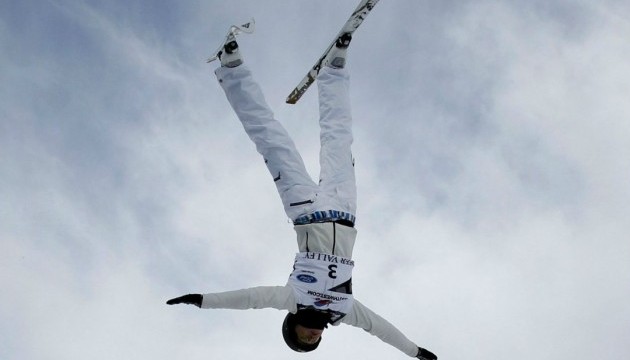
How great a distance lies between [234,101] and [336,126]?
6.17 feet

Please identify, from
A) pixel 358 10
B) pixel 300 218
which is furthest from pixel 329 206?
pixel 358 10

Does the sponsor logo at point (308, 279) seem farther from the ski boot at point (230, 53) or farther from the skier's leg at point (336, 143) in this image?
the ski boot at point (230, 53)

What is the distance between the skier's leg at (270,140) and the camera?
9.78 meters

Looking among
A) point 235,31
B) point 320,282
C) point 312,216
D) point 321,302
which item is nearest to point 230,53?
point 235,31

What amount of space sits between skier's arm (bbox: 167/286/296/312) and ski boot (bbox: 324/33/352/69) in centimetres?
408

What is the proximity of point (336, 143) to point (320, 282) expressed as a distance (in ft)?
8.17

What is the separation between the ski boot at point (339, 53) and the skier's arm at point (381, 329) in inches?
163

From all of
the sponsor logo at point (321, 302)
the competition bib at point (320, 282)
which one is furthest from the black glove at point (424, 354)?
the sponsor logo at point (321, 302)

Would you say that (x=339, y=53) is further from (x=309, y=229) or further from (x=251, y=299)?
(x=251, y=299)

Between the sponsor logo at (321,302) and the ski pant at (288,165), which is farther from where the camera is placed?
the ski pant at (288,165)

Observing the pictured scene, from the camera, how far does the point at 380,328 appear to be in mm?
10250

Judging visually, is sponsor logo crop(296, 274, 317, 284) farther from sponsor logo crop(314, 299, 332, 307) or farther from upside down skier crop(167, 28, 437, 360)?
sponsor logo crop(314, 299, 332, 307)

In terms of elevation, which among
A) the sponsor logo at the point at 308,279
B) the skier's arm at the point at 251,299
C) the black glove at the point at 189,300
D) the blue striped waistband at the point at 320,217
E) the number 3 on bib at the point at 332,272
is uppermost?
the blue striped waistband at the point at 320,217

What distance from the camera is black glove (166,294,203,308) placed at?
8.34m
